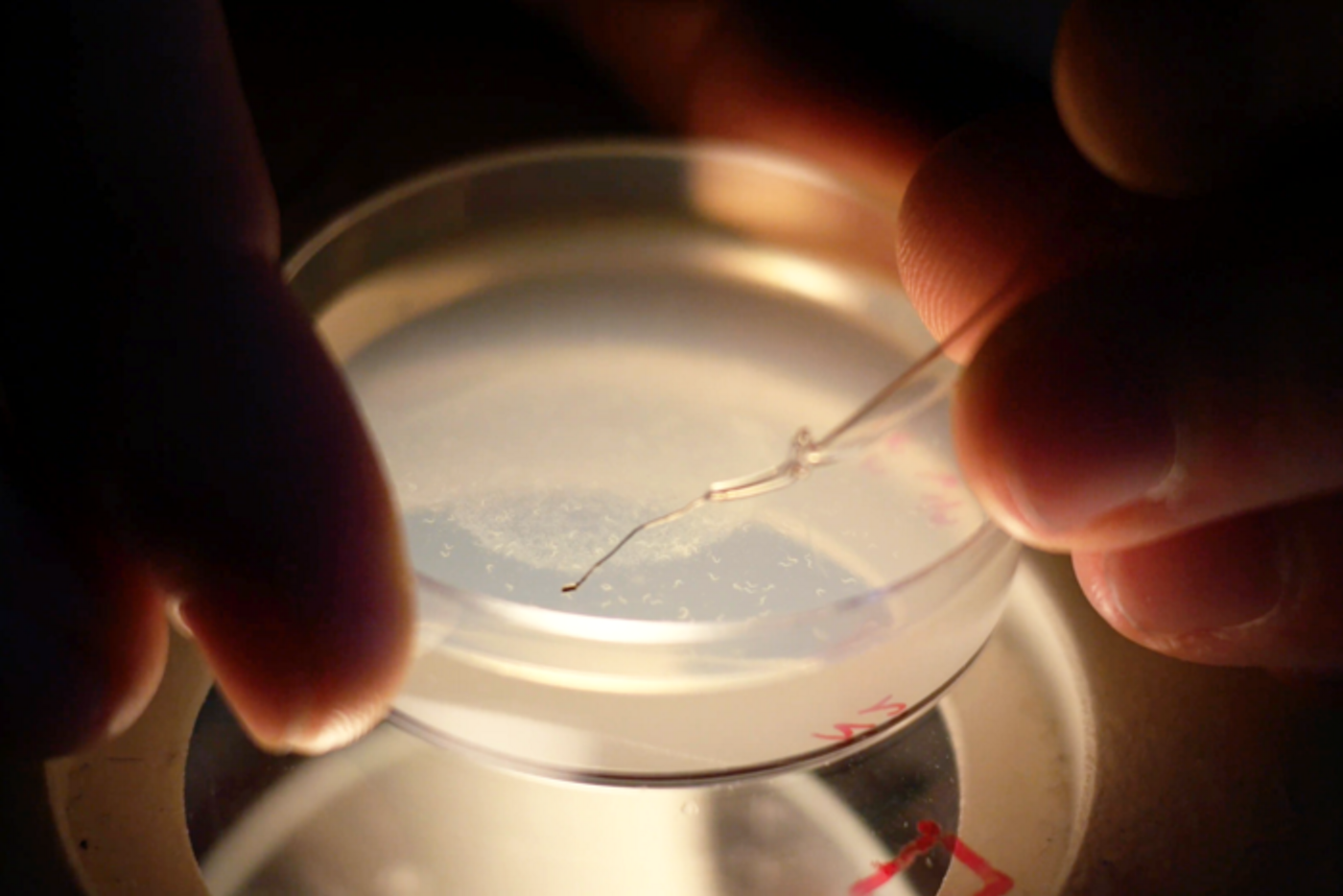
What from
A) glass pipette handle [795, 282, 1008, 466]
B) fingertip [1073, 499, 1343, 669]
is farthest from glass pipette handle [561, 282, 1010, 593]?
fingertip [1073, 499, 1343, 669]

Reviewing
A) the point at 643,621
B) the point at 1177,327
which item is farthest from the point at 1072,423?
the point at 643,621

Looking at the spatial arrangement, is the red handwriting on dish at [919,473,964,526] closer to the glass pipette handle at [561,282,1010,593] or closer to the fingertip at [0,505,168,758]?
the glass pipette handle at [561,282,1010,593]

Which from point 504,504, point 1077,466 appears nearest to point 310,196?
point 504,504

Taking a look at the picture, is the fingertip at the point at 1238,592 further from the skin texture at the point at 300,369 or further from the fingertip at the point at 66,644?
the fingertip at the point at 66,644

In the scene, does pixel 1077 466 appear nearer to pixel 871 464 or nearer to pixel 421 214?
pixel 871 464

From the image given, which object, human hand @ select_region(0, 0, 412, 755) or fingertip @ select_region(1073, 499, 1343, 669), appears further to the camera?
fingertip @ select_region(1073, 499, 1343, 669)

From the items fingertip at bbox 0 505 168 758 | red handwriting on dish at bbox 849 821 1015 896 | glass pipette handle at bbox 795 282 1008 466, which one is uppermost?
glass pipette handle at bbox 795 282 1008 466

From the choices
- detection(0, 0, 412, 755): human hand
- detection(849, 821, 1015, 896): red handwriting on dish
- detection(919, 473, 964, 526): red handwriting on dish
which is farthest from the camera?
detection(919, 473, 964, 526): red handwriting on dish

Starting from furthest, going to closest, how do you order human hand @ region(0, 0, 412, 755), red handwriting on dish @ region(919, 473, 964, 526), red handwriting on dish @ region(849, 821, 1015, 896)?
1. red handwriting on dish @ region(919, 473, 964, 526)
2. red handwriting on dish @ region(849, 821, 1015, 896)
3. human hand @ region(0, 0, 412, 755)
